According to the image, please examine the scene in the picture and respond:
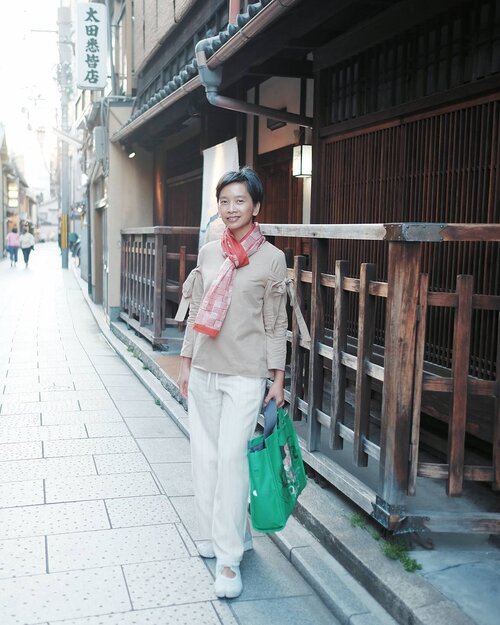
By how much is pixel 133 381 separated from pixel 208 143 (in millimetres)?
3721

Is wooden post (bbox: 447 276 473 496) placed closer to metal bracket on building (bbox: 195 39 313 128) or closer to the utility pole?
metal bracket on building (bbox: 195 39 313 128)

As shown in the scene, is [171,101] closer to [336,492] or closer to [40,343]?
[40,343]

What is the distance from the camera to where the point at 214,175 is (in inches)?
380

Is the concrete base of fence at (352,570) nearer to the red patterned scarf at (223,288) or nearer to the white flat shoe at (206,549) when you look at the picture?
the white flat shoe at (206,549)

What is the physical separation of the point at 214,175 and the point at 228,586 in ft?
20.6

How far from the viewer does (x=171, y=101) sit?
1017 centimetres

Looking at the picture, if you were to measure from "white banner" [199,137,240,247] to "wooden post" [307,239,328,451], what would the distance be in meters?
3.72

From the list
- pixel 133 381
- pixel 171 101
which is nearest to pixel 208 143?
pixel 171 101

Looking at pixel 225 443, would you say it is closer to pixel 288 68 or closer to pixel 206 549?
pixel 206 549

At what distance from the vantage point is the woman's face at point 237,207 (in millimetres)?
4320

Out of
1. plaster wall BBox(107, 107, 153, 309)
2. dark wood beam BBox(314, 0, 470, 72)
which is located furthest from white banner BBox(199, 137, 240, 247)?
plaster wall BBox(107, 107, 153, 309)

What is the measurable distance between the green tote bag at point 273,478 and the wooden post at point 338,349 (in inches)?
29.2

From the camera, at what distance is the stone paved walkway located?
13.8ft

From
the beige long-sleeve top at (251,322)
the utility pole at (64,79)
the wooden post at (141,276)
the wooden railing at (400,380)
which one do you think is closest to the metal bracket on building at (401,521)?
the wooden railing at (400,380)
